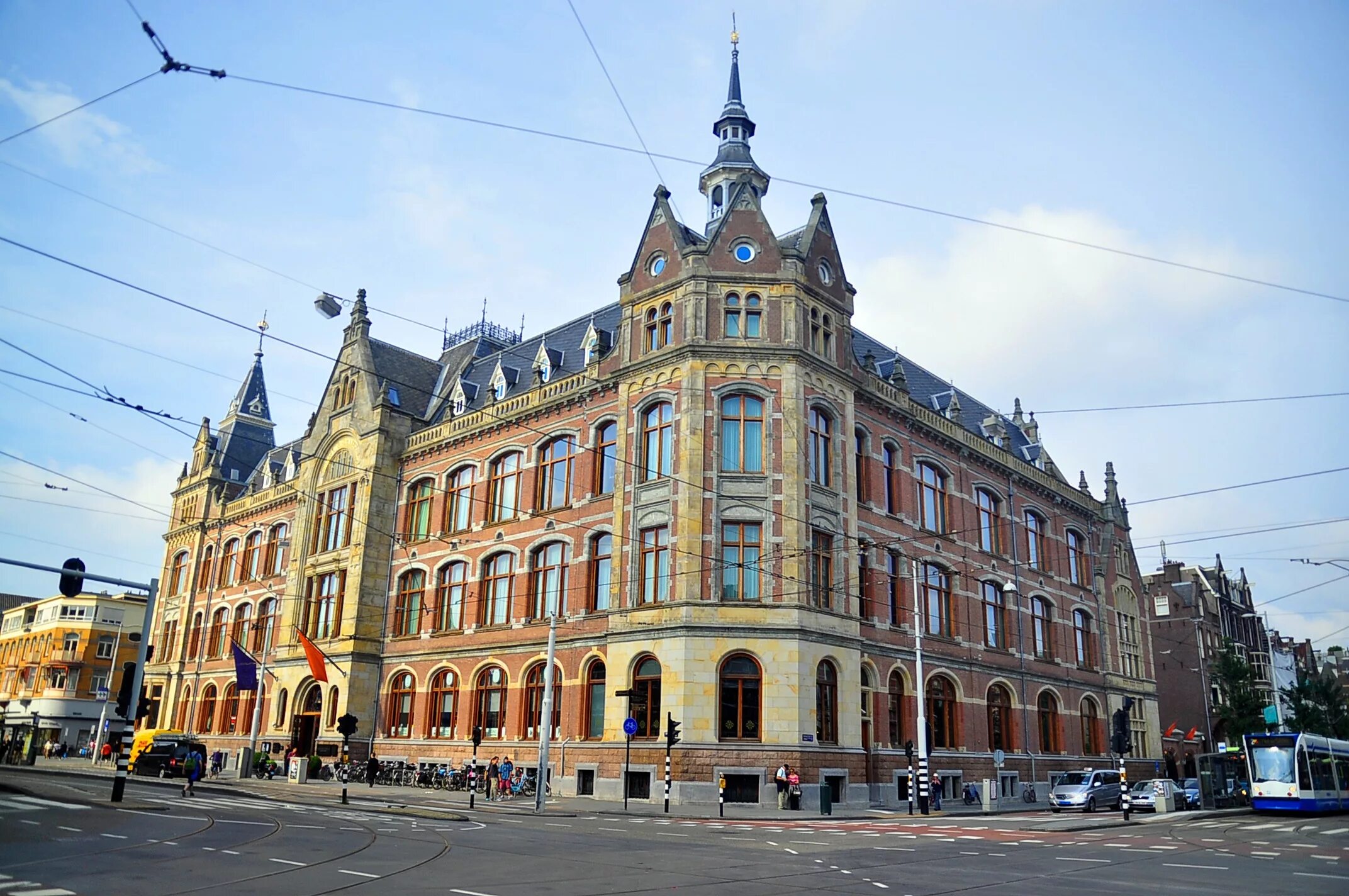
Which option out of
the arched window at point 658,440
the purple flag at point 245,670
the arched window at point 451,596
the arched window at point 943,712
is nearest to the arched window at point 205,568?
the purple flag at point 245,670

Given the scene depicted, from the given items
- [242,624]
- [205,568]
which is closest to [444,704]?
[242,624]

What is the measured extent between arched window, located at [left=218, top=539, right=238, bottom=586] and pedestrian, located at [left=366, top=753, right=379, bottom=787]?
2294 centimetres

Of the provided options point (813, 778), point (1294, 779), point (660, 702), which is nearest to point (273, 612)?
point (660, 702)

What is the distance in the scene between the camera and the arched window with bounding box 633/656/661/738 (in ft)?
108

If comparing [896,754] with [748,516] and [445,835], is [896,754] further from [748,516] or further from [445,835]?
[445,835]

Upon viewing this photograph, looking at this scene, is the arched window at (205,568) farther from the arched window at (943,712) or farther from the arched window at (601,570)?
the arched window at (943,712)

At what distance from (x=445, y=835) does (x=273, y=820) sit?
488cm

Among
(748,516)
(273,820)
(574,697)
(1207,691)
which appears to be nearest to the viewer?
(273,820)

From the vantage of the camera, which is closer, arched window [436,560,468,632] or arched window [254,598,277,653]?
arched window [436,560,468,632]

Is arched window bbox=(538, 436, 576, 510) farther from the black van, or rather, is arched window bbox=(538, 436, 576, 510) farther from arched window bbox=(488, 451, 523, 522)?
the black van

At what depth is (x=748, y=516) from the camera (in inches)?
1334

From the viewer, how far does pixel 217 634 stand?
194ft

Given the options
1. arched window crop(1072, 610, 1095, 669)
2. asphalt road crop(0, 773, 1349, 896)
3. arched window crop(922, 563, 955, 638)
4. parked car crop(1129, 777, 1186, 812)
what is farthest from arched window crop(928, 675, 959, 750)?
asphalt road crop(0, 773, 1349, 896)

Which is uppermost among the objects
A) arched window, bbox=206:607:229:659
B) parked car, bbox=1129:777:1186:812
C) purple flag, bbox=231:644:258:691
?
arched window, bbox=206:607:229:659
